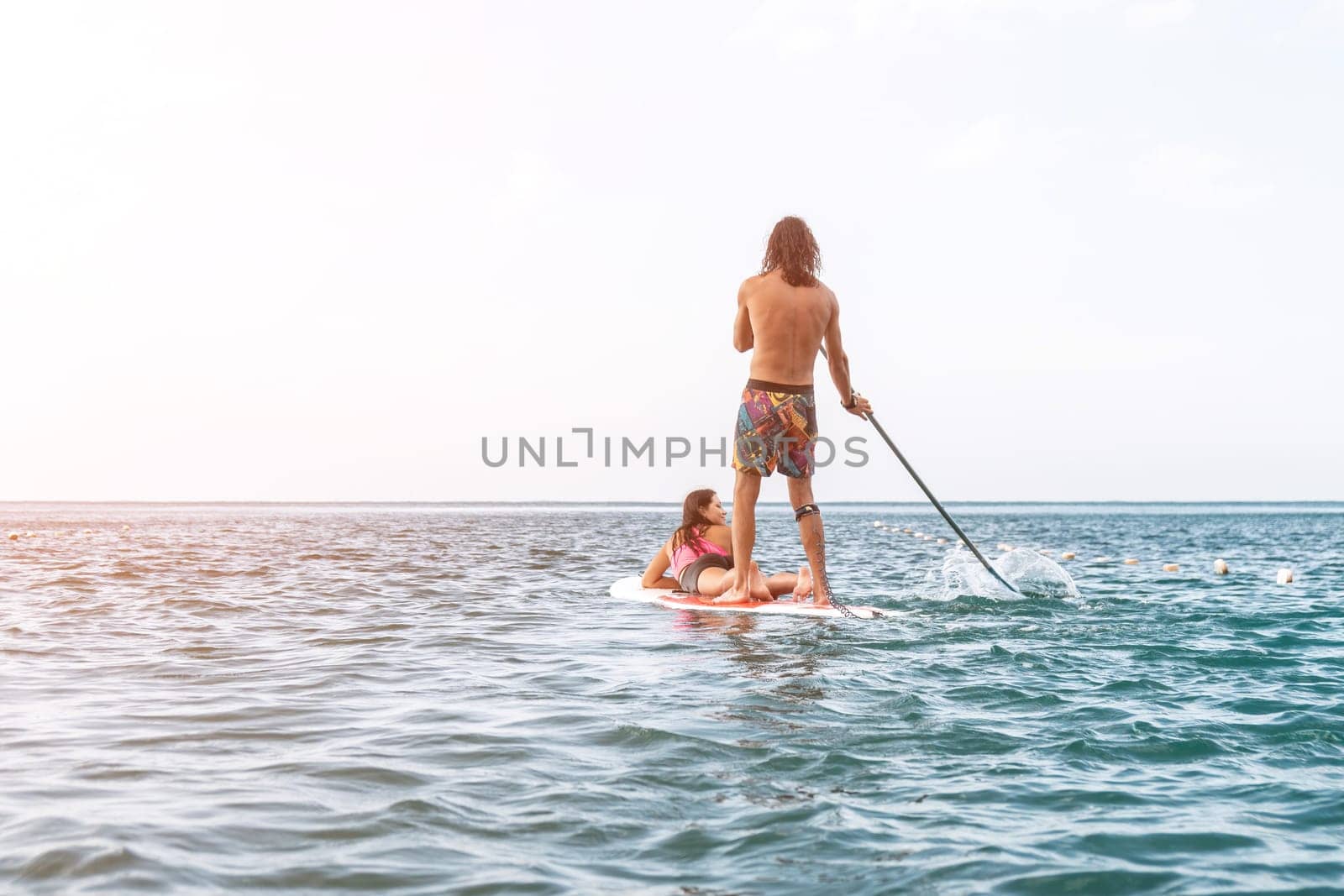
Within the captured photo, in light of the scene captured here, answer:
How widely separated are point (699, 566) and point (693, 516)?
1.74 ft

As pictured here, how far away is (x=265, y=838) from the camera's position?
3793mm

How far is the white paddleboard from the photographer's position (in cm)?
1023

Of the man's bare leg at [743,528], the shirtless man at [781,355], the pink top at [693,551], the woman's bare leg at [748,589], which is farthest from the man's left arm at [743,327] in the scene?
the pink top at [693,551]

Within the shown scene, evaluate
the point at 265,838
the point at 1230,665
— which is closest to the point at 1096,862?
the point at 265,838

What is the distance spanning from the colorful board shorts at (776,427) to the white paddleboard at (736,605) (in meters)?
1.31

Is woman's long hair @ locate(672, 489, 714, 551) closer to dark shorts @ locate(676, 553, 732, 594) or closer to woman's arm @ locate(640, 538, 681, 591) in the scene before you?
dark shorts @ locate(676, 553, 732, 594)

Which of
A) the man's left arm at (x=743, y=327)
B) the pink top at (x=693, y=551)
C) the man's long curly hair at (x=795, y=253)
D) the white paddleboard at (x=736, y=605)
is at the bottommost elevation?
the white paddleboard at (x=736, y=605)

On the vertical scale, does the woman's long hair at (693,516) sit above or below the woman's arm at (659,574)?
above

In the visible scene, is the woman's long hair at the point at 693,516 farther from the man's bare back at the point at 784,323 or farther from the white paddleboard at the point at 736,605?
the man's bare back at the point at 784,323

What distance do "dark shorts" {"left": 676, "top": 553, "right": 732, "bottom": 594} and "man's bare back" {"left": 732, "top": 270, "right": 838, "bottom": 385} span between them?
2610 millimetres

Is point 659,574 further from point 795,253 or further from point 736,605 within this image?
point 795,253

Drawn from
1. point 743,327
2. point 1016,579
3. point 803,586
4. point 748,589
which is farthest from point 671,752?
point 1016,579

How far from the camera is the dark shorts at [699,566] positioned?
1181 centimetres

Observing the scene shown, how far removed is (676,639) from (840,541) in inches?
917
